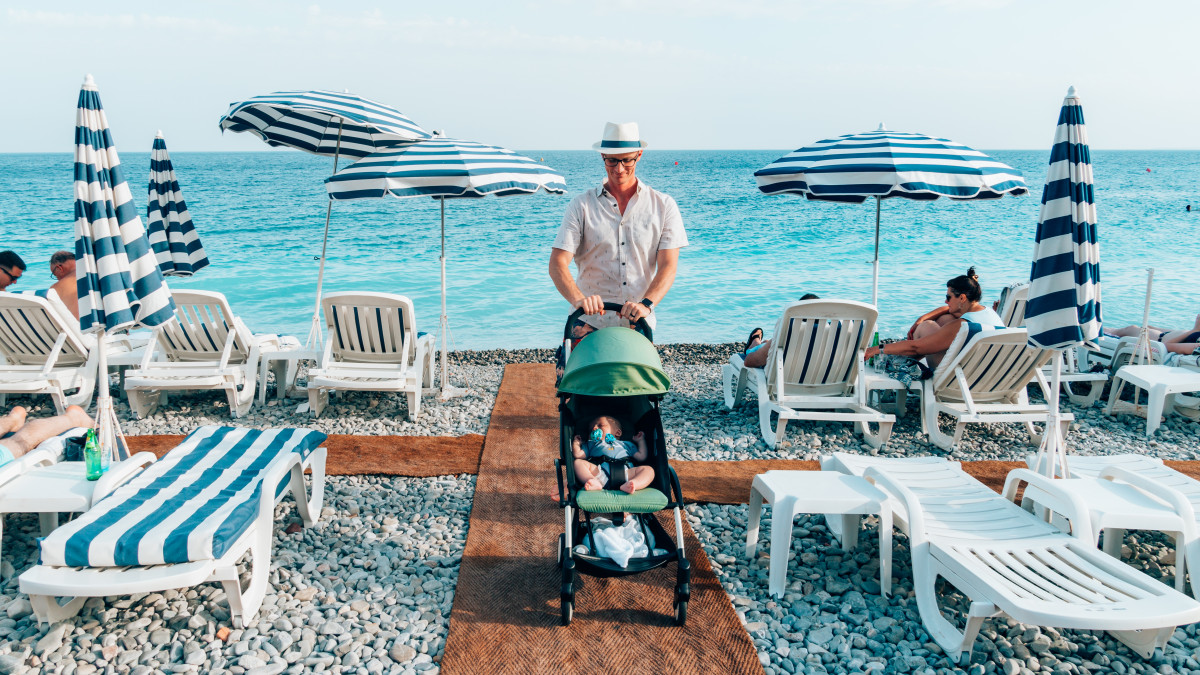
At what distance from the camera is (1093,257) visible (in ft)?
13.5

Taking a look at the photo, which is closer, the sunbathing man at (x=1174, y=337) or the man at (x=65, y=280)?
the man at (x=65, y=280)

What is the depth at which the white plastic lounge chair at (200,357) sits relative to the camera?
6363 millimetres

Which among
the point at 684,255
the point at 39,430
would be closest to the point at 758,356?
the point at 39,430

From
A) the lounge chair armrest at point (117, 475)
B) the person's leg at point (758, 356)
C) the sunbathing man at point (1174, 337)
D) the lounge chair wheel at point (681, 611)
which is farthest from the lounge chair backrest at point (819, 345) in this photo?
the lounge chair armrest at point (117, 475)

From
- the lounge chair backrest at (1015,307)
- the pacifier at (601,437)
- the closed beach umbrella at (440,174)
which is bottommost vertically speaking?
the pacifier at (601,437)

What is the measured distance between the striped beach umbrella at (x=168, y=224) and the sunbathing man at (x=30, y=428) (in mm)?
2325

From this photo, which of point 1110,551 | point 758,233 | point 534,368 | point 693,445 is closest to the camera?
point 1110,551

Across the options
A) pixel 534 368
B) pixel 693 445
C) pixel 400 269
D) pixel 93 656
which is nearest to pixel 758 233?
pixel 400 269

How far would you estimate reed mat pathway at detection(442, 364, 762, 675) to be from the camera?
123 inches

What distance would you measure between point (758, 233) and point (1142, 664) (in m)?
25.4

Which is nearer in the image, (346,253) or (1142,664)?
(1142,664)

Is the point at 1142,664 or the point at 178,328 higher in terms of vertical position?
the point at 178,328

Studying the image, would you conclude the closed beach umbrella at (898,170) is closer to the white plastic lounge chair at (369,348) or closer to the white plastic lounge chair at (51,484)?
the white plastic lounge chair at (369,348)

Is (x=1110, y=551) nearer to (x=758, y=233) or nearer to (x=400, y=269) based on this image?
(x=400, y=269)
